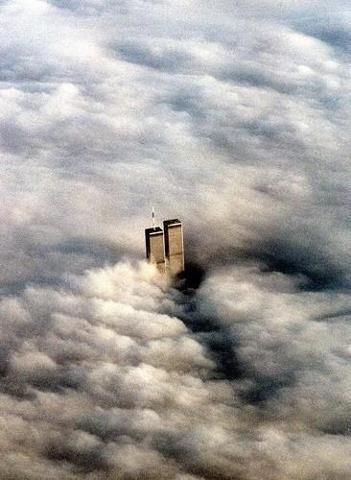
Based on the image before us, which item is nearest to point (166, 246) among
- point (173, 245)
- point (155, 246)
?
point (173, 245)

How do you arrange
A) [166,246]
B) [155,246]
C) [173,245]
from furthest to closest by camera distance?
[166,246] < [173,245] < [155,246]

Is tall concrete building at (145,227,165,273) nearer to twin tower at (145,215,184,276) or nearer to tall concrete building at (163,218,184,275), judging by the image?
twin tower at (145,215,184,276)

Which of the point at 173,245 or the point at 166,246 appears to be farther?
the point at 166,246

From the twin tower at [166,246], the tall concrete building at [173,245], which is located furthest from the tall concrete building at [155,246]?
the tall concrete building at [173,245]

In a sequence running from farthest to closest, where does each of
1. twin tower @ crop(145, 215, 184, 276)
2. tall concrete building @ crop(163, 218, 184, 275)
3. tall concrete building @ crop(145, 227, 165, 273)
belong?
tall concrete building @ crop(163, 218, 184, 275)
twin tower @ crop(145, 215, 184, 276)
tall concrete building @ crop(145, 227, 165, 273)

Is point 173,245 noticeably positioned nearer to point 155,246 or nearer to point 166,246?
point 166,246

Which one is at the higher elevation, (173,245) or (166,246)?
(166,246)

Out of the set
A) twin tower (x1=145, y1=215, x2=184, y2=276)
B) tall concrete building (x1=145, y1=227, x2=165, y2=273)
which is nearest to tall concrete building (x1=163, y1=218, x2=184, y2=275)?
twin tower (x1=145, y1=215, x2=184, y2=276)

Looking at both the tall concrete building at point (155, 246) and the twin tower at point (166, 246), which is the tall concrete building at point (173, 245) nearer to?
the twin tower at point (166, 246)
